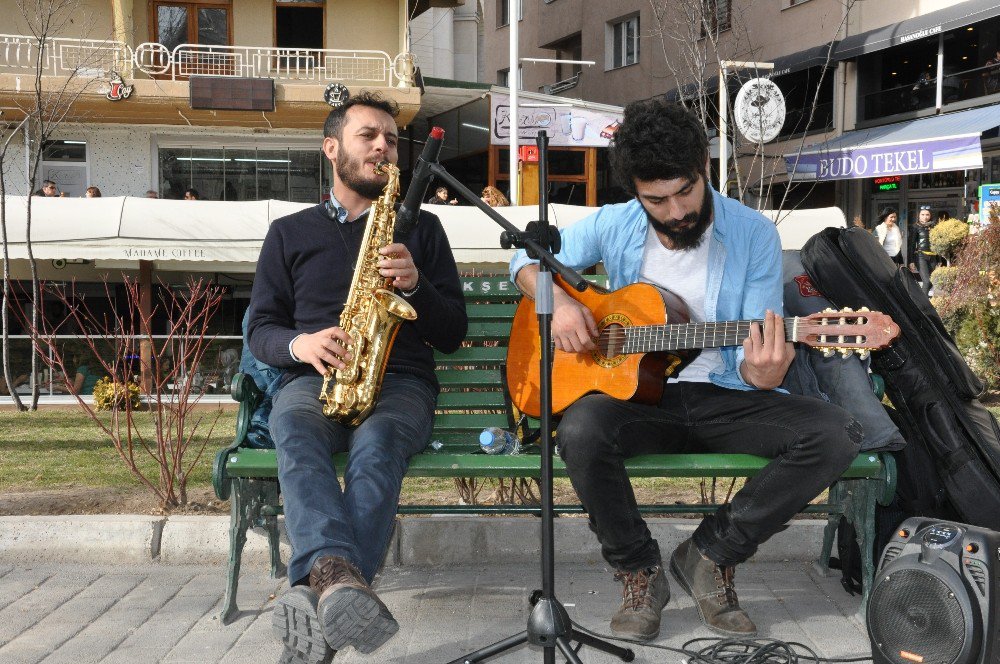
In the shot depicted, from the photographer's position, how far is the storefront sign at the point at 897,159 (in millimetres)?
16547

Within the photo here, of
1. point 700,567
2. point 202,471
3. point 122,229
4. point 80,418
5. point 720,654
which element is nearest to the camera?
point 720,654

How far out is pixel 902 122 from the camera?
65.6 feet

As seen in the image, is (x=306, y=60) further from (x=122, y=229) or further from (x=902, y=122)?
(x=902, y=122)

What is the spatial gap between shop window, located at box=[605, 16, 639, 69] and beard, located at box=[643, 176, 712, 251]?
2455 centimetres

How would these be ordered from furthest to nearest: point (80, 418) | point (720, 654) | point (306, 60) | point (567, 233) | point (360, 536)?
1. point (306, 60)
2. point (80, 418)
3. point (567, 233)
4. point (720, 654)
5. point (360, 536)

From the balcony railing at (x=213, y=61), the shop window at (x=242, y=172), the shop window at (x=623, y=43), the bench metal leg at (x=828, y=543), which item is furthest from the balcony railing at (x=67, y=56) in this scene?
the bench metal leg at (x=828, y=543)

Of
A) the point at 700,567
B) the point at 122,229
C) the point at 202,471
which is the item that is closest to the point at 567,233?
the point at 700,567

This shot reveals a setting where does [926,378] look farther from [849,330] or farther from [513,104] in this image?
[513,104]

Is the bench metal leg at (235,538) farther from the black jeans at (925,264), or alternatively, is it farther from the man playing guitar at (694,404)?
the black jeans at (925,264)

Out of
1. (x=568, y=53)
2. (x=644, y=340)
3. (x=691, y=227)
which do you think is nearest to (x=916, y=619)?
(x=644, y=340)

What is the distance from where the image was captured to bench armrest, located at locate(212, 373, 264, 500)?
347cm

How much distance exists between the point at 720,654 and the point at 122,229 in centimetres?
1197

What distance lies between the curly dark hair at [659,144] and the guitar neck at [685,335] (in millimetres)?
570

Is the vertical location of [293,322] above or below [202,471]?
above
